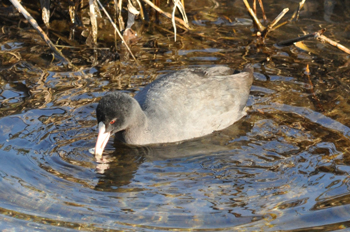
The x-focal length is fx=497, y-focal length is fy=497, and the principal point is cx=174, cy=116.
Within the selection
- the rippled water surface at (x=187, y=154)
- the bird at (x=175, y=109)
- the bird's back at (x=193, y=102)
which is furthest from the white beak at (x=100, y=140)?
the bird's back at (x=193, y=102)

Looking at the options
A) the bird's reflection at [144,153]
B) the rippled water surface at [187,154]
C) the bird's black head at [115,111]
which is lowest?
the bird's reflection at [144,153]

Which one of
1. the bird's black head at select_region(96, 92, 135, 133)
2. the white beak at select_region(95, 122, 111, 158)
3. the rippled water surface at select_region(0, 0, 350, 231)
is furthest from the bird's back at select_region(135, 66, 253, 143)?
the white beak at select_region(95, 122, 111, 158)

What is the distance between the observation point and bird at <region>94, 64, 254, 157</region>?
4816 mm

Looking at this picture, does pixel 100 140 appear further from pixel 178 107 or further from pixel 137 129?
pixel 178 107

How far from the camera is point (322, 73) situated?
6.41m

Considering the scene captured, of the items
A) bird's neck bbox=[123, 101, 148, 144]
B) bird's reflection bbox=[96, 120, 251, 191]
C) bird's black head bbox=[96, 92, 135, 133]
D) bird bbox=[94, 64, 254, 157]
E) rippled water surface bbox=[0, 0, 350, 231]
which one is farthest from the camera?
bird's neck bbox=[123, 101, 148, 144]

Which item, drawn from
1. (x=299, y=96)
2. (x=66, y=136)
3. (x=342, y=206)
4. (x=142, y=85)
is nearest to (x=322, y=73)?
(x=299, y=96)

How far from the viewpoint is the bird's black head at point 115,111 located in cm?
470

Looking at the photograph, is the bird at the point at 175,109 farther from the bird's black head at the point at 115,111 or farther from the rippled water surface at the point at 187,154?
the rippled water surface at the point at 187,154

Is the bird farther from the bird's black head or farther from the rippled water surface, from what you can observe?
the rippled water surface

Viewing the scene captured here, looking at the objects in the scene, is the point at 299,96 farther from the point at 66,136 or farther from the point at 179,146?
the point at 66,136

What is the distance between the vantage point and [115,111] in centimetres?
478

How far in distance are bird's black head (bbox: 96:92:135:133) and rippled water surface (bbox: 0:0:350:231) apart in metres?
0.32

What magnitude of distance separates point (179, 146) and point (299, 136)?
48.9 inches
